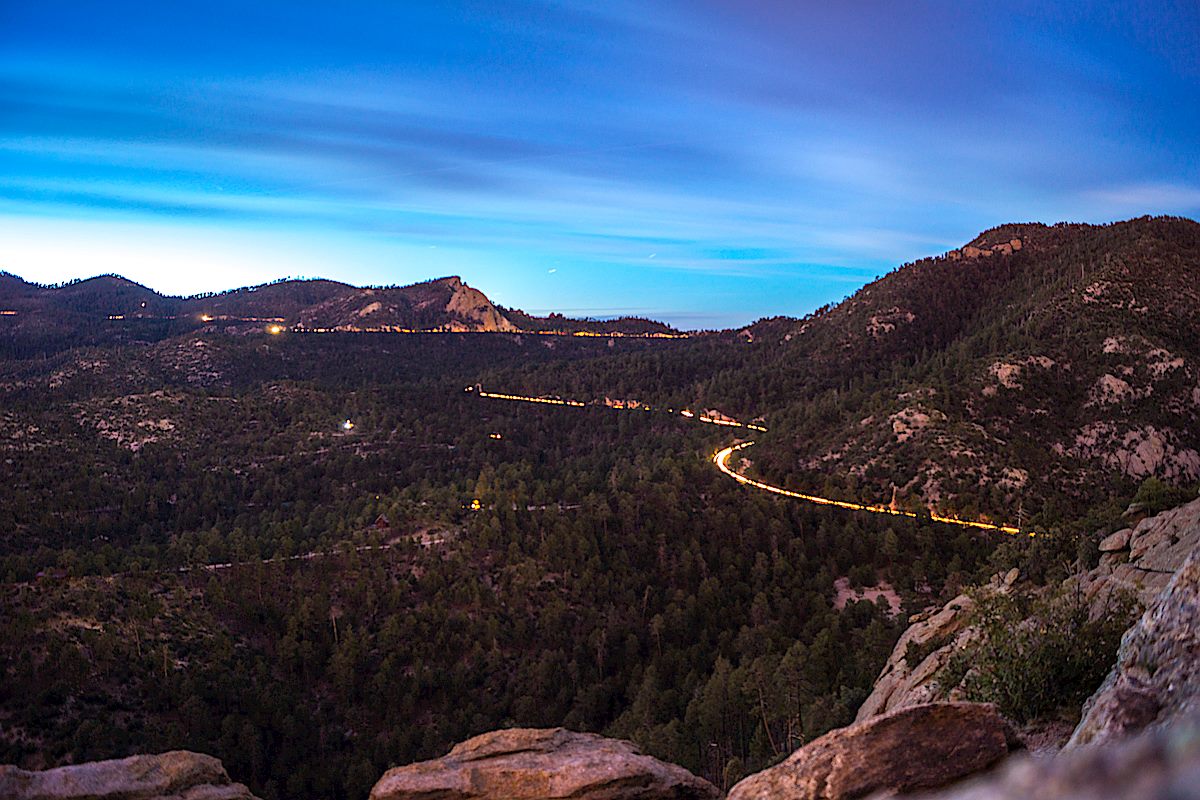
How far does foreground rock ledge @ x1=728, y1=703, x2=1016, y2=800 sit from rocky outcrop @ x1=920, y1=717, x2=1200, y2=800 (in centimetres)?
701

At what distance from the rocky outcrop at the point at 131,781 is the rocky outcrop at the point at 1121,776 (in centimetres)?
1581

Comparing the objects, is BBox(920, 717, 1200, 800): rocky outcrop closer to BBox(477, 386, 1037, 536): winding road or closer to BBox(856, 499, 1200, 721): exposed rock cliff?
BBox(856, 499, 1200, 721): exposed rock cliff

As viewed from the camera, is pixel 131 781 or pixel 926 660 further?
pixel 926 660

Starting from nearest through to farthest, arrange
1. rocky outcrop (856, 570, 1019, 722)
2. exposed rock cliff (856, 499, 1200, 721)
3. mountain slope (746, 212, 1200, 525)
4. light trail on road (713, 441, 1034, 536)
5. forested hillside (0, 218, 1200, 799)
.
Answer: exposed rock cliff (856, 499, 1200, 721) < rocky outcrop (856, 570, 1019, 722) < forested hillside (0, 218, 1200, 799) < light trail on road (713, 441, 1034, 536) < mountain slope (746, 212, 1200, 525)

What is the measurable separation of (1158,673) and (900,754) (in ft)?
9.28

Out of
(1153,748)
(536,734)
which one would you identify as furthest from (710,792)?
(1153,748)

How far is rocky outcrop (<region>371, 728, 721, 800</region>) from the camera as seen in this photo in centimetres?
1276

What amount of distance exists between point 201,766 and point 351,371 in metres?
159

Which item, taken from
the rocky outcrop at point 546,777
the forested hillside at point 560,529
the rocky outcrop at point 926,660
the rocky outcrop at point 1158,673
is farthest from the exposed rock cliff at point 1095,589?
the rocky outcrop at point 1158,673

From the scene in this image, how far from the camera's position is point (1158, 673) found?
22.3ft

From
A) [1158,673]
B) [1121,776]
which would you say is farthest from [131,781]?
[1121,776]

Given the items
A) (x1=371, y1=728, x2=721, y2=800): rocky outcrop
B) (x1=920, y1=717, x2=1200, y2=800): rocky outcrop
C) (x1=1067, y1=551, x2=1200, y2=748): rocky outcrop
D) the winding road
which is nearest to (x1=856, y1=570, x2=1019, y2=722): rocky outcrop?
(x1=371, y1=728, x2=721, y2=800): rocky outcrop

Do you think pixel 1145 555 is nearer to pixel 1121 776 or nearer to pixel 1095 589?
pixel 1095 589

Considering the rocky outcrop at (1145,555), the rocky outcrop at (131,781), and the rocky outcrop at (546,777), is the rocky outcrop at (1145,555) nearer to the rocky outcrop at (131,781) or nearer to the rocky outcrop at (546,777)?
the rocky outcrop at (546,777)
